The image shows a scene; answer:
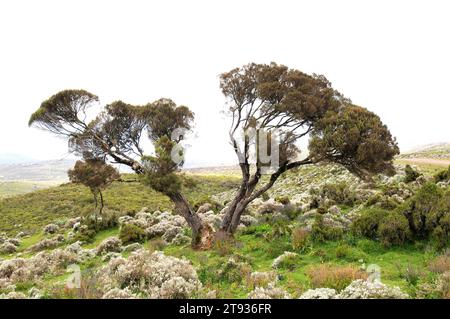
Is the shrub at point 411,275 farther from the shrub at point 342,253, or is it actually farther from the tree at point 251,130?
the tree at point 251,130

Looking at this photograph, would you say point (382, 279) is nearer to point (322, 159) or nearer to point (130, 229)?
point (322, 159)

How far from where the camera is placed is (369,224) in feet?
55.6

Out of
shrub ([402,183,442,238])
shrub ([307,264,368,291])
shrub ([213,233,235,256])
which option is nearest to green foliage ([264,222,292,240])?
shrub ([213,233,235,256])

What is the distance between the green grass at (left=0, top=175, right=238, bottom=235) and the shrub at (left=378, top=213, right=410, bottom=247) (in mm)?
27260

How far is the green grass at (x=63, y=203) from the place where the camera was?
4519 centimetres

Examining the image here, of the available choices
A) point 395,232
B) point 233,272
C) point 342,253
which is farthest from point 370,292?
point 395,232

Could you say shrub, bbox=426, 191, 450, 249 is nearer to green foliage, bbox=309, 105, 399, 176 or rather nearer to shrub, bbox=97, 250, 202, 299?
green foliage, bbox=309, 105, 399, 176

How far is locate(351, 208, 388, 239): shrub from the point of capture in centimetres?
1678

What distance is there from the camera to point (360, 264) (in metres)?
13.9

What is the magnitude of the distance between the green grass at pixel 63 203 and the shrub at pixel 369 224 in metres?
25.7

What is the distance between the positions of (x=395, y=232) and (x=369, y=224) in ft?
4.94

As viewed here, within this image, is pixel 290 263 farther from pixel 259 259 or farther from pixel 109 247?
pixel 109 247

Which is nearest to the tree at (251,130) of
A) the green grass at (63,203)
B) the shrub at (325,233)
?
the shrub at (325,233)
